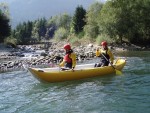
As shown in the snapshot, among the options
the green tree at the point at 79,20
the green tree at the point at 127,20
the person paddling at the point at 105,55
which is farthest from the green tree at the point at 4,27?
the person paddling at the point at 105,55

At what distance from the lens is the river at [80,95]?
1192 centimetres

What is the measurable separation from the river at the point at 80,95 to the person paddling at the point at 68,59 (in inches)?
37.7

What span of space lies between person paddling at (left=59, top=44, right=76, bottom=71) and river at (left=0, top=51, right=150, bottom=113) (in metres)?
0.96

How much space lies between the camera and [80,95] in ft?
46.2

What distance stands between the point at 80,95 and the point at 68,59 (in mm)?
3736

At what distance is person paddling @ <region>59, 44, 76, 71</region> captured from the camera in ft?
56.2

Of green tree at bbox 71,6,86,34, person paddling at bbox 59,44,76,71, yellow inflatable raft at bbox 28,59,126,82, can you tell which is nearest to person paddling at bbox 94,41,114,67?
yellow inflatable raft at bbox 28,59,126,82

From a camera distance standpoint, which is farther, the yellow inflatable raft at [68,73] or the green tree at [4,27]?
the green tree at [4,27]

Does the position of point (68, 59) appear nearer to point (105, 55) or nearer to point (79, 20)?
point (105, 55)

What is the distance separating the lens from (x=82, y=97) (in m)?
13.6

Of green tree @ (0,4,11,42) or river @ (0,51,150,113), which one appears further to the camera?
green tree @ (0,4,11,42)

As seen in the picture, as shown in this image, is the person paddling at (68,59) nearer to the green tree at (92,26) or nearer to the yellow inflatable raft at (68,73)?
the yellow inflatable raft at (68,73)

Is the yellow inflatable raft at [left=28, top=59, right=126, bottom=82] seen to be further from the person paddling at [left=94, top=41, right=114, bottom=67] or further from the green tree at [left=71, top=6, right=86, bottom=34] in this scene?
the green tree at [left=71, top=6, right=86, bottom=34]

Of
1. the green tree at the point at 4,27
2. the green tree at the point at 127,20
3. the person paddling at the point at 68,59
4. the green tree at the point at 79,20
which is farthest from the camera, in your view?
the green tree at the point at 79,20
